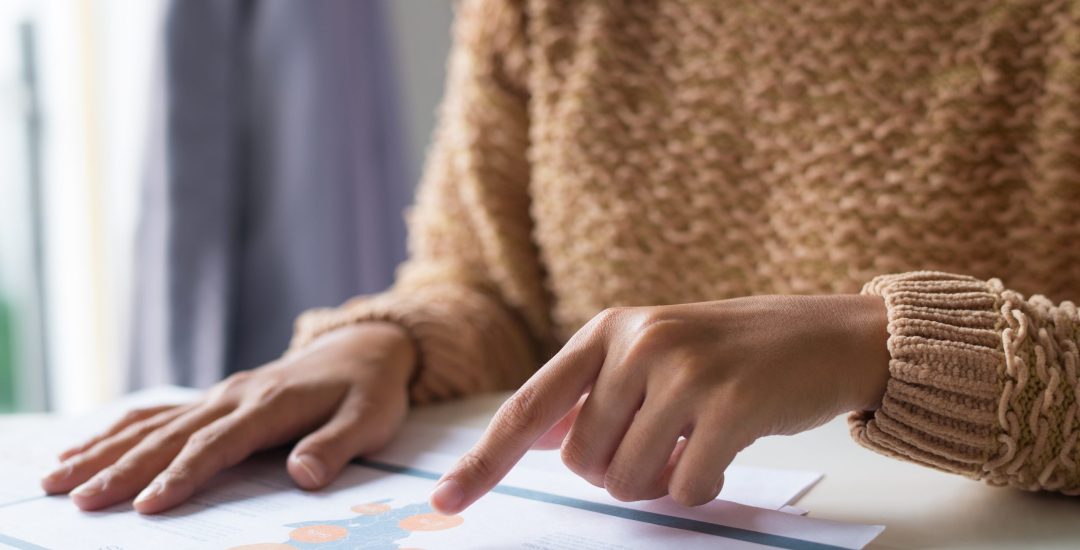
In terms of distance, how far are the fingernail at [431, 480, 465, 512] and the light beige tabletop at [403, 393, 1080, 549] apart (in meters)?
0.17

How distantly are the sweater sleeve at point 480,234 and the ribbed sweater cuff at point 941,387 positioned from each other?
39 centimetres

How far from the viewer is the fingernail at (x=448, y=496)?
426 mm

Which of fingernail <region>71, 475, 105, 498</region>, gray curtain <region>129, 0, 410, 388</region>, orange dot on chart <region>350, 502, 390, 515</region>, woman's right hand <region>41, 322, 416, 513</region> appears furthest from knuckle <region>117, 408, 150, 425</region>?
gray curtain <region>129, 0, 410, 388</region>

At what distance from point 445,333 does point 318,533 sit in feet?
1.05

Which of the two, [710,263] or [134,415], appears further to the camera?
[710,263]

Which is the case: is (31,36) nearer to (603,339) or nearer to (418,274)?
(418,274)

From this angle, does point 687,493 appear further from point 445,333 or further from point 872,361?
point 445,333

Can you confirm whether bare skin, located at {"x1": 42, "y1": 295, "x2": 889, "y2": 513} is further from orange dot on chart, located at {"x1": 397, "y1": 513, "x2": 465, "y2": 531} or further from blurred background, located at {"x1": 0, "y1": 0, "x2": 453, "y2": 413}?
blurred background, located at {"x1": 0, "y1": 0, "x2": 453, "y2": 413}

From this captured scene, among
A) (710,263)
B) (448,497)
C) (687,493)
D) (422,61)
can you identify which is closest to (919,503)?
(687,493)

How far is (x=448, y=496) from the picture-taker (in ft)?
1.40

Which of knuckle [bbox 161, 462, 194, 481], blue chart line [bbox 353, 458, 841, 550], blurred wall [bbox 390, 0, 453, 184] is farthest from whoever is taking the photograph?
blurred wall [bbox 390, 0, 453, 184]

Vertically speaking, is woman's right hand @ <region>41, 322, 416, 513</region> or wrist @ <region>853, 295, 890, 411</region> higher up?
wrist @ <region>853, 295, 890, 411</region>

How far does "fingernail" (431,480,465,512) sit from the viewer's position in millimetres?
426

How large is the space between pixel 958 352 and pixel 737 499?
0.13 metres
